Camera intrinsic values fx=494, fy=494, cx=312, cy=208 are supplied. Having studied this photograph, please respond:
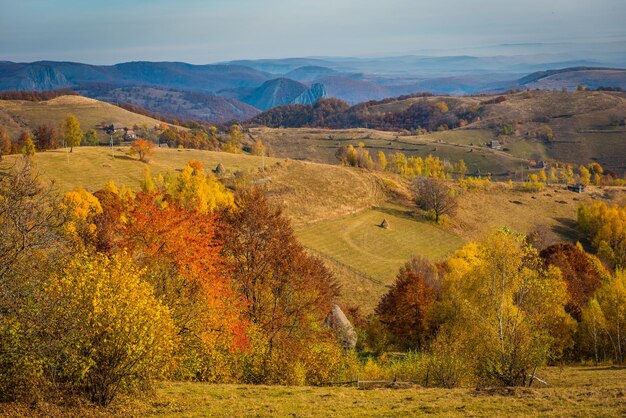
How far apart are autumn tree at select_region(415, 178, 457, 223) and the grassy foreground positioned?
Result: 8035 cm

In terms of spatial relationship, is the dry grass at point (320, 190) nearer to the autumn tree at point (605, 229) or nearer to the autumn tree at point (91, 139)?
the autumn tree at point (605, 229)

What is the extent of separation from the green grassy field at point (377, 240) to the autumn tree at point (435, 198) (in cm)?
526

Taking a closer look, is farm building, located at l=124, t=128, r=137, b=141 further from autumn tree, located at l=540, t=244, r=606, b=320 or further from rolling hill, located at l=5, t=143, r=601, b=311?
autumn tree, located at l=540, t=244, r=606, b=320

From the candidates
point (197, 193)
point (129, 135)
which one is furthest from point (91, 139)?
point (197, 193)

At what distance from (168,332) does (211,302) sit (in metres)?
6.72

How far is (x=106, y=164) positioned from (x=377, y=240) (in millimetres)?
Answer: 57942

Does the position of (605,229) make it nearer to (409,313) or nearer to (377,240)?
(377,240)

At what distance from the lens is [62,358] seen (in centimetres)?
1914

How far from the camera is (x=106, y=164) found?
102 metres

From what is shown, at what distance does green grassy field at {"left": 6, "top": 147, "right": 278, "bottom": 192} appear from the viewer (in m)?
91.9

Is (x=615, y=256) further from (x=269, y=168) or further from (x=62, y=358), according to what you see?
(x=62, y=358)

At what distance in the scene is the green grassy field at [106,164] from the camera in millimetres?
91875

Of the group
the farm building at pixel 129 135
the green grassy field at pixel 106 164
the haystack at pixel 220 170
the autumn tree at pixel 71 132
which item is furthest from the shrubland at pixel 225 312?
the farm building at pixel 129 135

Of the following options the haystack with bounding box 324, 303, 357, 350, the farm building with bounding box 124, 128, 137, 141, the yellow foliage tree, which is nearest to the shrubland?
the haystack with bounding box 324, 303, 357, 350
